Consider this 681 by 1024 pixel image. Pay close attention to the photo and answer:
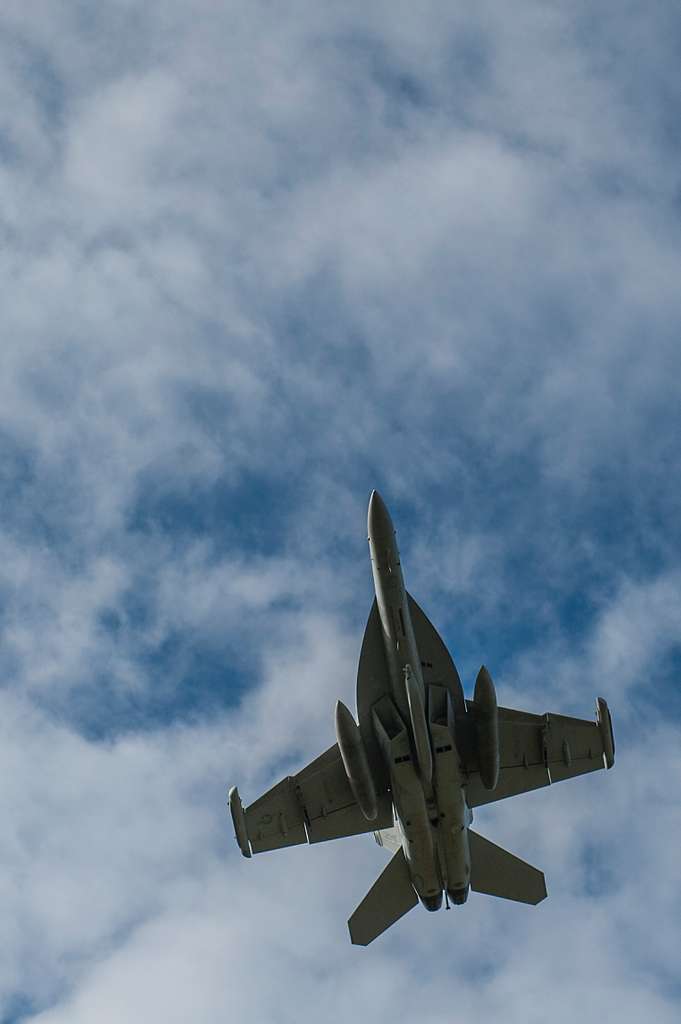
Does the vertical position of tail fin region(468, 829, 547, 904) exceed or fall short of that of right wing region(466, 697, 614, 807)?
it falls short

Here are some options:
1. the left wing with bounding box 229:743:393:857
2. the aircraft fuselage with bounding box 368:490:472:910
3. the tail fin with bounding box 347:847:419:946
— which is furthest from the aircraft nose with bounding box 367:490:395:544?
the tail fin with bounding box 347:847:419:946

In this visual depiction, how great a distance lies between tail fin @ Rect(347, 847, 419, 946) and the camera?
38.7 meters

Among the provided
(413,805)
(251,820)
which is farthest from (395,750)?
(251,820)

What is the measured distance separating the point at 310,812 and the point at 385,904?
4290mm

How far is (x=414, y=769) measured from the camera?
34969 millimetres

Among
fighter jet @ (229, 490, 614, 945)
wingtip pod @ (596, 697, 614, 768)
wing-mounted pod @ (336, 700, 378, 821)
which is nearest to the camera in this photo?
wing-mounted pod @ (336, 700, 378, 821)

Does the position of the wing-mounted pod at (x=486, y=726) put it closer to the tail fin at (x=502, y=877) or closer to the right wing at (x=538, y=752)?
the right wing at (x=538, y=752)

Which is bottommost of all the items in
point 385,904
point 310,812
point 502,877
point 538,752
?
point 385,904

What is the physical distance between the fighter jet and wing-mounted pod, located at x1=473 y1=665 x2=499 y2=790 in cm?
4

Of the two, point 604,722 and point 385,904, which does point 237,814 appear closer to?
point 385,904

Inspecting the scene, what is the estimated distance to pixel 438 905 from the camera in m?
37.4

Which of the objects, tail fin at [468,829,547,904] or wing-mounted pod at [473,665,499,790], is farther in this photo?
tail fin at [468,829,547,904]

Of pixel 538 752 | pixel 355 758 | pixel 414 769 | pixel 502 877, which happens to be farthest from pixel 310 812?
pixel 538 752

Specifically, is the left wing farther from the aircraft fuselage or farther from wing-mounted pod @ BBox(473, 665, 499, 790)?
wing-mounted pod @ BBox(473, 665, 499, 790)
